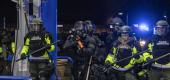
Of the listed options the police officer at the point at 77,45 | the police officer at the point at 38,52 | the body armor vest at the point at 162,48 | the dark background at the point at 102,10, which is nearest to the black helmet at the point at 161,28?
the body armor vest at the point at 162,48

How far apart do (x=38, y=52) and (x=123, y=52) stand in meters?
2.19

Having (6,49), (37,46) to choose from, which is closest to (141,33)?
(6,49)

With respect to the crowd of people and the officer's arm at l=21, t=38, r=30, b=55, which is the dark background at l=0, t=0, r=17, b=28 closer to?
the crowd of people

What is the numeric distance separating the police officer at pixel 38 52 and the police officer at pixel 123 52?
1.61m

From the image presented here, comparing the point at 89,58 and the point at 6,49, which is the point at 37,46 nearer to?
the point at 89,58

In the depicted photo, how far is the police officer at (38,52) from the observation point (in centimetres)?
1257

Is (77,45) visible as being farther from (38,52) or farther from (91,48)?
(38,52)

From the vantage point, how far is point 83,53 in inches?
556

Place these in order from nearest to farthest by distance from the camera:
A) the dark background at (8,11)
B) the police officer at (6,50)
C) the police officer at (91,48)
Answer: the police officer at (91,48) → the police officer at (6,50) → the dark background at (8,11)

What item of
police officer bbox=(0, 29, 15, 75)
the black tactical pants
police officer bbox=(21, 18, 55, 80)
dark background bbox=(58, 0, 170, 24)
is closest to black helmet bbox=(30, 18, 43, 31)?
police officer bbox=(21, 18, 55, 80)

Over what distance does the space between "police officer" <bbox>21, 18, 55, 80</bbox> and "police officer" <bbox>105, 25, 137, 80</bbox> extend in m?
1.61

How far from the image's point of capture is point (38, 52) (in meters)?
12.6

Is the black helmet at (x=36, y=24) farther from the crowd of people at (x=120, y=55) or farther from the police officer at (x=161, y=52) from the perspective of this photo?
the police officer at (x=161, y=52)

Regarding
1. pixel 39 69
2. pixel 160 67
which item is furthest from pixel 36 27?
pixel 160 67
